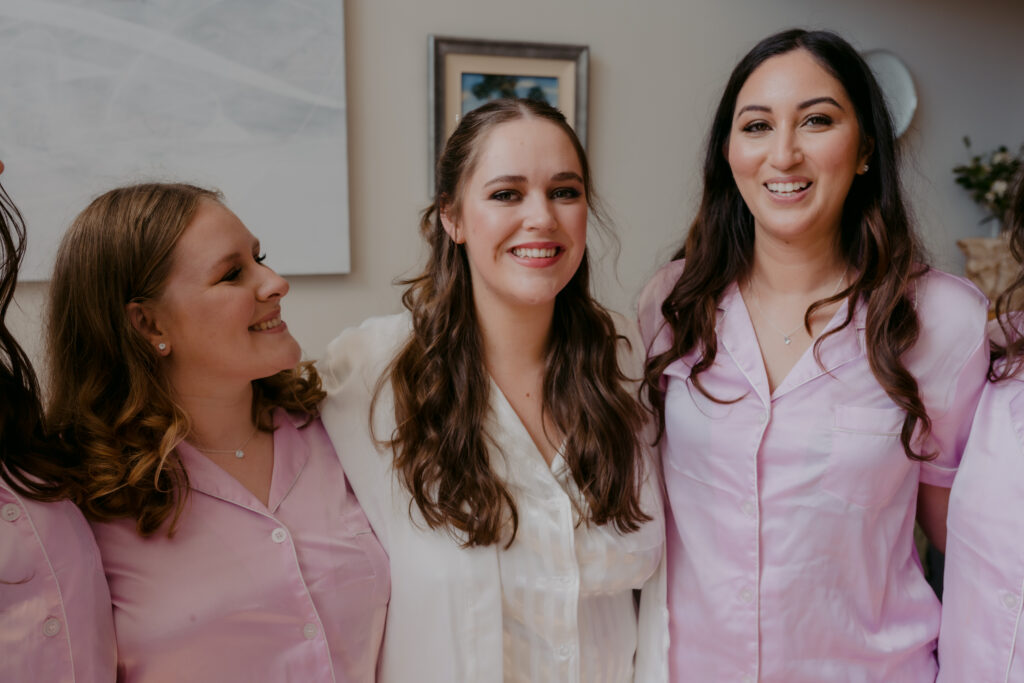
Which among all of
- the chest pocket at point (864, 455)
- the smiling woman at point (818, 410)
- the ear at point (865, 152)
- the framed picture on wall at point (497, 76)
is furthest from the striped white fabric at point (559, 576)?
the framed picture on wall at point (497, 76)

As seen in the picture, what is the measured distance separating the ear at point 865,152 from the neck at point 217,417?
4.26ft

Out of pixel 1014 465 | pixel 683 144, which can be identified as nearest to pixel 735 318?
pixel 1014 465

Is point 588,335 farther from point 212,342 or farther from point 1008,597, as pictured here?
point 1008,597

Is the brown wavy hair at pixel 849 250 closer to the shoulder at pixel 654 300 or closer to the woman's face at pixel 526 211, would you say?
the shoulder at pixel 654 300

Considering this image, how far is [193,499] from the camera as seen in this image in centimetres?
135

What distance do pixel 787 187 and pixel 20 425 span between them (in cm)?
139

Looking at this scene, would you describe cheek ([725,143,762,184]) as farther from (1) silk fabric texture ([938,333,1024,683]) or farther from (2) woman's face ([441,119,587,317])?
(1) silk fabric texture ([938,333,1024,683])

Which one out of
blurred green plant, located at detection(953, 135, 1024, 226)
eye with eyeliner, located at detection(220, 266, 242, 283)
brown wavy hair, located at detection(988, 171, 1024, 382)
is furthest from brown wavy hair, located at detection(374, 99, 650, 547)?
blurred green plant, located at detection(953, 135, 1024, 226)

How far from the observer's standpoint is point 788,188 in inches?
59.7

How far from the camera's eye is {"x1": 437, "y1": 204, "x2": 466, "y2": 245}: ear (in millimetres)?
1607

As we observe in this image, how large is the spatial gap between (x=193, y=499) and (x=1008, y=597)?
1.41 meters

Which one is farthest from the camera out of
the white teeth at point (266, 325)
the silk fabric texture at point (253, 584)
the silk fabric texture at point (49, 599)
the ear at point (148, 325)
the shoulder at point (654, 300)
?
the shoulder at point (654, 300)

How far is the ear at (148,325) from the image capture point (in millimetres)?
1360

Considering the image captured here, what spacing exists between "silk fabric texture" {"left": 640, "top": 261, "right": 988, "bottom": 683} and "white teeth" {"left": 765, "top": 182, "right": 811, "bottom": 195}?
0.26m
